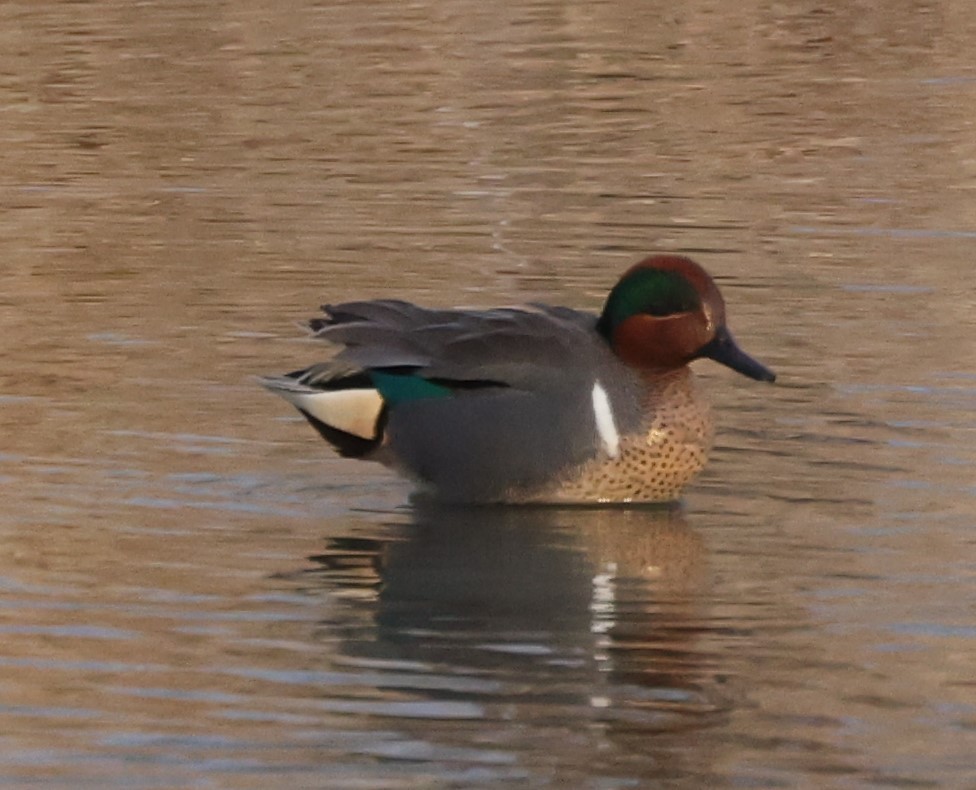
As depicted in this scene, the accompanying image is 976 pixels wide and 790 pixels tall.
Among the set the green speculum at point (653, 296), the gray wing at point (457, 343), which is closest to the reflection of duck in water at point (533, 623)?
the gray wing at point (457, 343)

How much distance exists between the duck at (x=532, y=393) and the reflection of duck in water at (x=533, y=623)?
0.13 m

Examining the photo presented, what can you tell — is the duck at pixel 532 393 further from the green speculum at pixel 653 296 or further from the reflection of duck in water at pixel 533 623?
the reflection of duck in water at pixel 533 623

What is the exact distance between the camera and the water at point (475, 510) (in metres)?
5.11

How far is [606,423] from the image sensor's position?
6.95 metres

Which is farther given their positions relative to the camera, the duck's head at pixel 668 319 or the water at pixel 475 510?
the duck's head at pixel 668 319

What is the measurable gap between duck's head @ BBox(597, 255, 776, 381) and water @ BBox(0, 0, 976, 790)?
419 mm

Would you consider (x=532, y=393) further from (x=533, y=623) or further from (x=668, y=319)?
(x=533, y=623)

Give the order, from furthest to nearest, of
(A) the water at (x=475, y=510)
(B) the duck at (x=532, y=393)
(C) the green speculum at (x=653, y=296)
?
(C) the green speculum at (x=653, y=296)
(B) the duck at (x=532, y=393)
(A) the water at (x=475, y=510)

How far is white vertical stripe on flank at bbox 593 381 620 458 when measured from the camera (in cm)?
695

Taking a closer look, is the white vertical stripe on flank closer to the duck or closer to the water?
the duck

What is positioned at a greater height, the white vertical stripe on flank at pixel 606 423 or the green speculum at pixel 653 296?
the green speculum at pixel 653 296

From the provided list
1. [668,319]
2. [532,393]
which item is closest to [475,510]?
[532,393]

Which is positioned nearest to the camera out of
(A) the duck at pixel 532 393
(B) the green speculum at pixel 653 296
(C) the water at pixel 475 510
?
(C) the water at pixel 475 510

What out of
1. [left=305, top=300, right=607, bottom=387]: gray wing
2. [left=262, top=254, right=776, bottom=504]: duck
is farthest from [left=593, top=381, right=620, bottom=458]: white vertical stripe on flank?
[left=305, top=300, right=607, bottom=387]: gray wing
